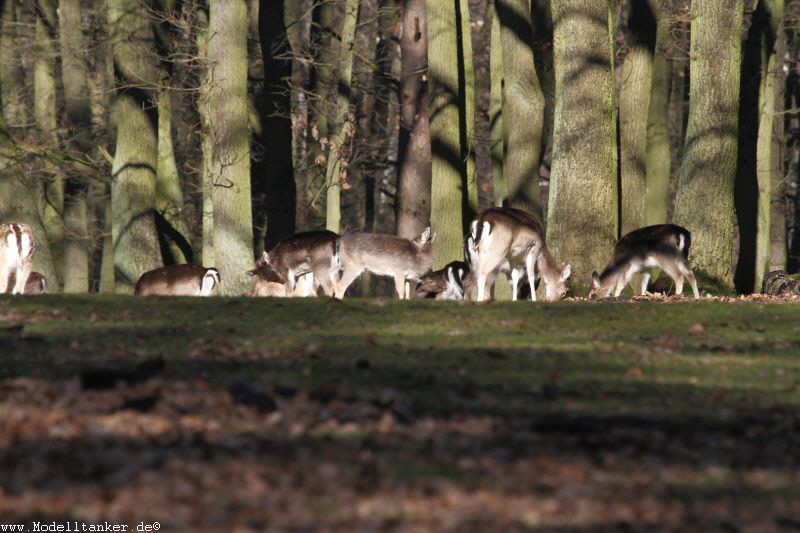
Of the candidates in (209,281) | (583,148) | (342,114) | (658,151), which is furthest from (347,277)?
(658,151)

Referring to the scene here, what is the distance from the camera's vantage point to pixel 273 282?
25094 millimetres

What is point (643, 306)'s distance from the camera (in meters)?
15.8

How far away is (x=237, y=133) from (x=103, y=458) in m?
17.0

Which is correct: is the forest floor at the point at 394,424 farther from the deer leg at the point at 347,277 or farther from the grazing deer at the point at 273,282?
the grazing deer at the point at 273,282

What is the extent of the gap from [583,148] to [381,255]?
139 inches

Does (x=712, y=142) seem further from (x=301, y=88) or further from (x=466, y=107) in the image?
(x=301, y=88)

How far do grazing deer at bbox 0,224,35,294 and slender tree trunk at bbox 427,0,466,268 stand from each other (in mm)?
7266

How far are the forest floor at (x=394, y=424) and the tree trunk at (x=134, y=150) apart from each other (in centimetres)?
1288

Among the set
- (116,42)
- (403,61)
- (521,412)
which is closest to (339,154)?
(403,61)

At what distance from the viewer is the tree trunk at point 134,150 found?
27406mm

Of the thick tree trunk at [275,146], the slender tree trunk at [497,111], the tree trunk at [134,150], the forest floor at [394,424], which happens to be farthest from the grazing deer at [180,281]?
the forest floor at [394,424]

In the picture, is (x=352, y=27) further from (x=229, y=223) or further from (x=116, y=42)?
(x=229, y=223)

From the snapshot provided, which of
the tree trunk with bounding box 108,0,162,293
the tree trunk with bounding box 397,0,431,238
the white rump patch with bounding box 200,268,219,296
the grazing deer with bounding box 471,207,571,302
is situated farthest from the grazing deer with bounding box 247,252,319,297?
the tree trunk with bounding box 397,0,431,238

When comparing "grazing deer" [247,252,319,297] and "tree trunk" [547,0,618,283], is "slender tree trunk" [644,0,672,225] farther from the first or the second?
"tree trunk" [547,0,618,283]
